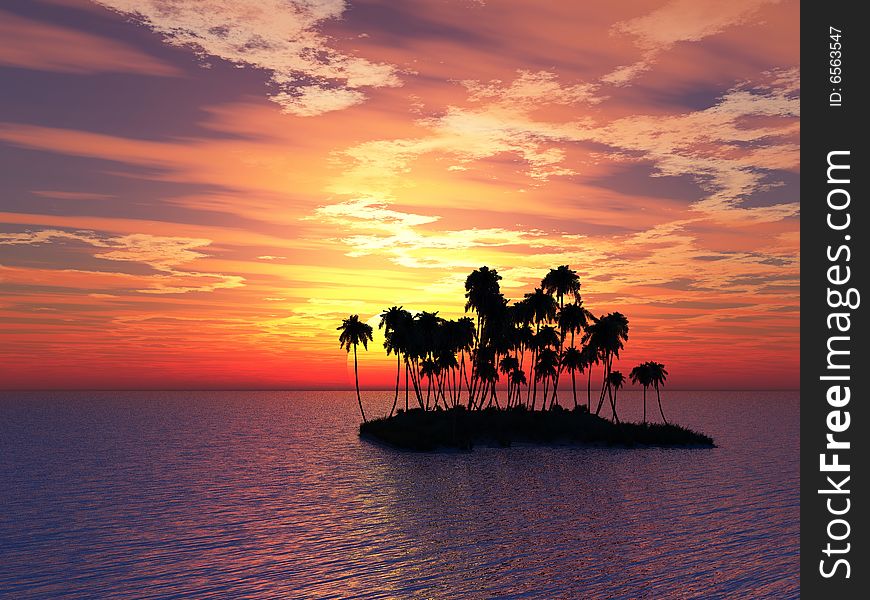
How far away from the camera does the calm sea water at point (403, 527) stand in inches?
1151

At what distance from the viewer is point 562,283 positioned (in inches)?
4596

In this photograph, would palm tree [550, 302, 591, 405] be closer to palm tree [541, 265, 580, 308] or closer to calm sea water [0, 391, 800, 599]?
palm tree [541, 265, 580, 308]

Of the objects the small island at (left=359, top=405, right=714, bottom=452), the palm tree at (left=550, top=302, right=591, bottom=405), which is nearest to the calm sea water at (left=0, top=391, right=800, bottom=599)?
the small island at (left=359, top=405, right=714, bottom=452)

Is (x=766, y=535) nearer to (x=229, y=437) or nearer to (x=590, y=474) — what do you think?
(x=590, y=474)

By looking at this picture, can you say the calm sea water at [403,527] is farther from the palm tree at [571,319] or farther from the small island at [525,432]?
the palm tree at [571,319]

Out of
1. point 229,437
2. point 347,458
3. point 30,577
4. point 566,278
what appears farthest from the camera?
point 229,437

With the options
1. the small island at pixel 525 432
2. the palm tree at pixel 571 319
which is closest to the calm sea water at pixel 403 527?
the small island at pixel 525 432

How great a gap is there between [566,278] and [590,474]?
176 feet

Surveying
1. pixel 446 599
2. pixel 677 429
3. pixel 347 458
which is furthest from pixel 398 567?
pixel 677 429

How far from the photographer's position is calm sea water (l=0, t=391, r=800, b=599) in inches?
1151

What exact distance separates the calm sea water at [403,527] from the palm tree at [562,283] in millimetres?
39129

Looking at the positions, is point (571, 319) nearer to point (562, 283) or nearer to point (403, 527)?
point (562, 283)
